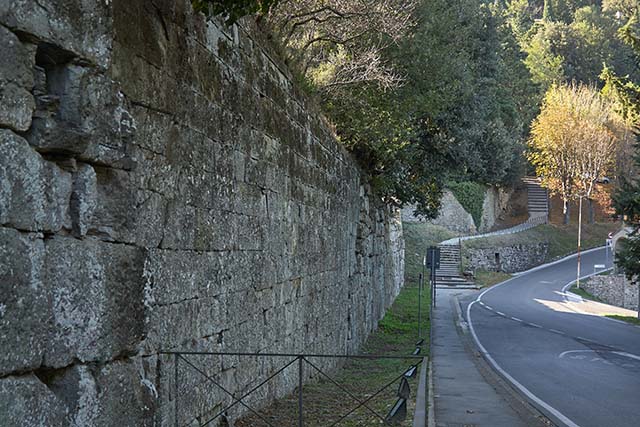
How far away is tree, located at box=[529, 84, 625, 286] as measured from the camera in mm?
66250

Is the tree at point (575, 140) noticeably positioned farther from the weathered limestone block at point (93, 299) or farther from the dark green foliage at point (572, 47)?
the weathered limestone block at point (93, 299)

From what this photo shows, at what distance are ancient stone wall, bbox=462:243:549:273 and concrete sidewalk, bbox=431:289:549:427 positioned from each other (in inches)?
1449

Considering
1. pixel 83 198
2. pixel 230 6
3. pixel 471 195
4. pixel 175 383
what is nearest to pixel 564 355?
pixel 175 383

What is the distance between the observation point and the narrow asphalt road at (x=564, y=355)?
12.1 metres

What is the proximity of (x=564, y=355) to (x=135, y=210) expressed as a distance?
16.5m

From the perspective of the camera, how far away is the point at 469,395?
13.0 m

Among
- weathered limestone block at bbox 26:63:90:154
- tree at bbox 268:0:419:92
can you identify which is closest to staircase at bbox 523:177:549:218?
tree at bbox 268:0:419:92

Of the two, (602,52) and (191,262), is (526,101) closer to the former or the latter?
(602,52)

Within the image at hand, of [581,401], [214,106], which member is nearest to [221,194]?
[214,106]

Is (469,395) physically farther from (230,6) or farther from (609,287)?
(609,287)

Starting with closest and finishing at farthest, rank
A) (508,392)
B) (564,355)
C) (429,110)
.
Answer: (508,392) < (564,355) < (429,110)

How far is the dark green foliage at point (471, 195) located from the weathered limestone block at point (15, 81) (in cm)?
6196

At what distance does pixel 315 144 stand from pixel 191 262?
5.94 m

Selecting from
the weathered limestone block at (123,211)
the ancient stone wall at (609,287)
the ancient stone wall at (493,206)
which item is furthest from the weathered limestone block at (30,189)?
the ancient stone wall at (493,206)
